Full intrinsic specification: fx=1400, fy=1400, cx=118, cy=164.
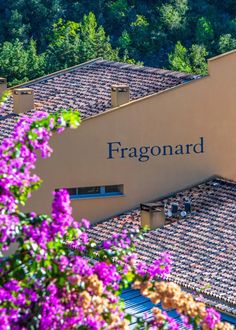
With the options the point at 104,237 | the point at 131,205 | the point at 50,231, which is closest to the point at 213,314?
the point at 50,231

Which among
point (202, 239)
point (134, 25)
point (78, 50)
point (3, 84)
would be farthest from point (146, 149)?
point (134, 25)

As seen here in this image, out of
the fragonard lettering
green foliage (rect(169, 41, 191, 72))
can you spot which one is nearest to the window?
the fragonard lettering

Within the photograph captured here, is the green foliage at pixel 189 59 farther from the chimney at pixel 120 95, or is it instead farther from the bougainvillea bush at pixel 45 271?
the bougainvillea bush at pixel 45 271

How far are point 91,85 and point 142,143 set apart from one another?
3.79m

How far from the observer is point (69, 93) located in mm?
Result: 39312

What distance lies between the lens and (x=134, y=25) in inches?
3246

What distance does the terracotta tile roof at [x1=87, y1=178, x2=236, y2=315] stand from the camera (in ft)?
92.1

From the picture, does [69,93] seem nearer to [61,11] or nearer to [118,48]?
[118,48]

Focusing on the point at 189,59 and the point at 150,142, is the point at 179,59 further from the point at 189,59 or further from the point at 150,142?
the point at 150,142

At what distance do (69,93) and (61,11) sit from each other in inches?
1781

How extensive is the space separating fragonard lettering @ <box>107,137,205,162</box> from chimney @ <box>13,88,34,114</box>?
340 cm

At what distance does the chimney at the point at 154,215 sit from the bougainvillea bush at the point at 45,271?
19.1m

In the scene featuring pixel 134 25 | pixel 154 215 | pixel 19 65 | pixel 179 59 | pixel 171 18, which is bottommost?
pixel 154 215

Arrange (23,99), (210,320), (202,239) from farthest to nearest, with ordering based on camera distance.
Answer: (23,99) → (202,239) → (210,320)
